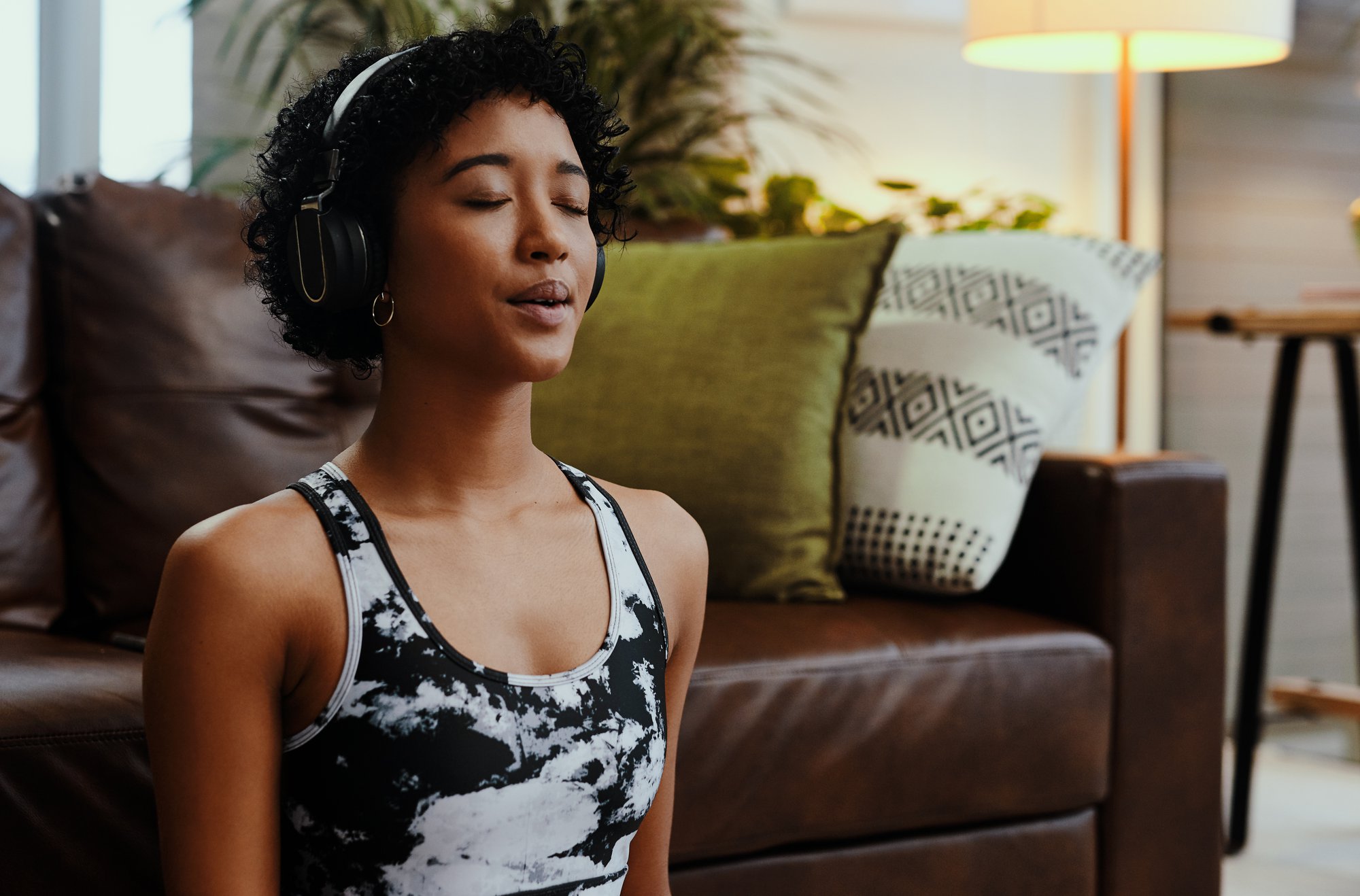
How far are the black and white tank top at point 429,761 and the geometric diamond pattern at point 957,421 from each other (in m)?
0.92

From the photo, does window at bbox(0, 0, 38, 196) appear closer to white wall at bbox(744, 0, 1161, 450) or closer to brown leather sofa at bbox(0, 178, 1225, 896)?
brown leather sofa at bbox(0, 178, 1225, 896)

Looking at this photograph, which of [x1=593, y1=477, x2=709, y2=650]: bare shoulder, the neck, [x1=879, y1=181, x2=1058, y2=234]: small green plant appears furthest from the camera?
[x1=879, y1=181, x2=1058, y2=234]: small green plant

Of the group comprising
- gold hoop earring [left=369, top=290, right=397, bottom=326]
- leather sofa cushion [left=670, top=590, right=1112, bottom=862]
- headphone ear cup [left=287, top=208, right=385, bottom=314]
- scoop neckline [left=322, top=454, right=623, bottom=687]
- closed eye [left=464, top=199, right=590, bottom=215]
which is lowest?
leather sofa cushion [left=670, top=590, right=1112, bottom=862]

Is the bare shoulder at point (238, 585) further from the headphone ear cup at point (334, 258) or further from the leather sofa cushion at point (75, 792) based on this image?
the leather sofa cushion at point (75, 792)

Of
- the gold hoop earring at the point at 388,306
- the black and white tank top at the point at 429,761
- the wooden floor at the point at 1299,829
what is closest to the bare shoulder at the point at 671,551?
the black and white tank top at the point at 429,761

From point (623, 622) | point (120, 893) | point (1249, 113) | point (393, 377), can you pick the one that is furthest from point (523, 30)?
point (1249, 113)

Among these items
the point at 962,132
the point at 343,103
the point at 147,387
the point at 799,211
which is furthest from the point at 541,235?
the point at 962,132

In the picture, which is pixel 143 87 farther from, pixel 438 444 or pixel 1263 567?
pixel 1263 567

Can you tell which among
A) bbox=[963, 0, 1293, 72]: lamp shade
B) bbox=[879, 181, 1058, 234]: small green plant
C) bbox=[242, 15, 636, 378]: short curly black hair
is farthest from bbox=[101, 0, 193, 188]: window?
bbox=[242, 15, 636, 378]: short curly black hair

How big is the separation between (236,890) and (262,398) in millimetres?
1004

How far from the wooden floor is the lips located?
1717 mm

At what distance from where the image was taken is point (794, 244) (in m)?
1.78

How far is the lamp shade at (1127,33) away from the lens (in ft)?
7.09

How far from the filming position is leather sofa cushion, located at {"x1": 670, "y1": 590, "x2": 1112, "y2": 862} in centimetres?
139
